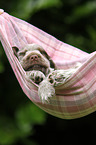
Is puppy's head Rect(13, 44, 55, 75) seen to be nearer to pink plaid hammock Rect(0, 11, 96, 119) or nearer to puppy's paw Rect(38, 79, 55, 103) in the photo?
pink plaid hammock Rect(0, 11, 96, 119)

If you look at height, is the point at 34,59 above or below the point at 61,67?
above

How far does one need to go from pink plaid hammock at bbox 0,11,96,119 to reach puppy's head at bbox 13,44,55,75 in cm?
4

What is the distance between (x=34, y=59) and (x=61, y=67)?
29 cm

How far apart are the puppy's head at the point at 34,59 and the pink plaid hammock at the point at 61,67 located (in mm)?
40

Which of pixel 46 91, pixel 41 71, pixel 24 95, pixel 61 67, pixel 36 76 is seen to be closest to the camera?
pixel 46 91

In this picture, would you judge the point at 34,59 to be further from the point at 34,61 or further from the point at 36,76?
the point at 36,76

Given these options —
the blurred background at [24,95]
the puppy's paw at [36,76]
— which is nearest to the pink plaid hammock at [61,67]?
the puppy's paw at [36,76]

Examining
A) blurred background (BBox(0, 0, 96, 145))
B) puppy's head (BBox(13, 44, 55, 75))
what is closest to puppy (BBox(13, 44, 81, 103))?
puppy's head (BBox(13, 44, 55, 75))

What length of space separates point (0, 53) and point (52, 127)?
3.78ft

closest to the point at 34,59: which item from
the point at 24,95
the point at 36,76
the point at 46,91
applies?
the point at 36,76

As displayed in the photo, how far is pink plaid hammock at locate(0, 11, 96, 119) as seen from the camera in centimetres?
135

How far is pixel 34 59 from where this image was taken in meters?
1.48

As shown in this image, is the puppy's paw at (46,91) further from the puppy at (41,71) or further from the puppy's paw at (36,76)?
the puppy's paw at (36,76)

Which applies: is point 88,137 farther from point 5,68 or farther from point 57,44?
point 57,44
